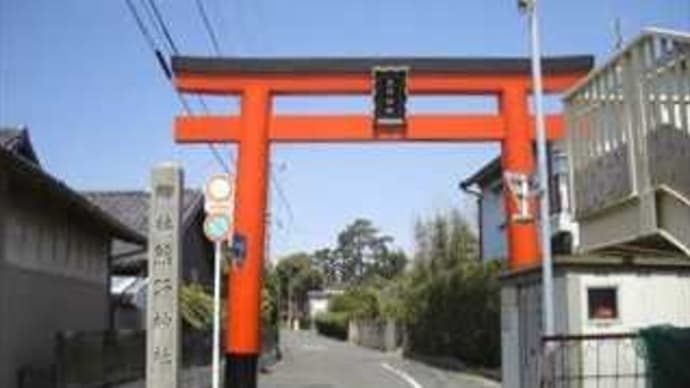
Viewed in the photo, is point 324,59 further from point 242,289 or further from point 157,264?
point 157,264

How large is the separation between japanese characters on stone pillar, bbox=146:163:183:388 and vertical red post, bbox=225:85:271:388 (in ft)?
31.5

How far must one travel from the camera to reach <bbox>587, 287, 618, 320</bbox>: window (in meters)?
16.4

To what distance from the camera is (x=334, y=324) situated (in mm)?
93438

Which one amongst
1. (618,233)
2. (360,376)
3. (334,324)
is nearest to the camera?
(618,233)

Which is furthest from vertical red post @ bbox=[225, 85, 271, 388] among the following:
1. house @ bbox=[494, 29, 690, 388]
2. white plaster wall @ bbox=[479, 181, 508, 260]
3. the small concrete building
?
white plaster wall @ bbox=[479, 181, 508, 260]

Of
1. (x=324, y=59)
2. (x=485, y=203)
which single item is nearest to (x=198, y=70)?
(x=324, y=59)

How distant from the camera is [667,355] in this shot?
13461 mm

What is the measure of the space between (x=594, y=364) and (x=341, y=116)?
9.62 meters

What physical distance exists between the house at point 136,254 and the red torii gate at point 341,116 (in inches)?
187

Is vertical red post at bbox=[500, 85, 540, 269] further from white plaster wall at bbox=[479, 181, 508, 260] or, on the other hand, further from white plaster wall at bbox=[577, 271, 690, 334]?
white plaster wall at bbox=[479, 181, 508, 260]

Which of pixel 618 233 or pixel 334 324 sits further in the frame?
pixel 334 324

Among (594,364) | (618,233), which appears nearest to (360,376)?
(594,364)

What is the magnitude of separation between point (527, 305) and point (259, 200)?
22.4ft

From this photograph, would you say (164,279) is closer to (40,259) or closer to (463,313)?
(40,259)
